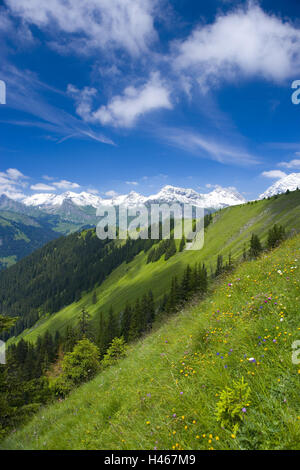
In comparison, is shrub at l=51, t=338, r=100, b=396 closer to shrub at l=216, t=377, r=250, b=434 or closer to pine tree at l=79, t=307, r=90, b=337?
pine tree at l=79, t=307, r=90, b=337

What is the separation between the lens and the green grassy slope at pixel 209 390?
3.25 metres

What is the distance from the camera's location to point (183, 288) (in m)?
58.8

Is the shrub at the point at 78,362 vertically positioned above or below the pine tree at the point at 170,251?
below

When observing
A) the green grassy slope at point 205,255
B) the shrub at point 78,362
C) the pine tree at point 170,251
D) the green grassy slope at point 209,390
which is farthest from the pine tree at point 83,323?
the pine tree at point 170,251

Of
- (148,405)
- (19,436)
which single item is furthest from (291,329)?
(19,436)

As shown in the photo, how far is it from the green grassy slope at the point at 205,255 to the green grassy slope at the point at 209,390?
311ft

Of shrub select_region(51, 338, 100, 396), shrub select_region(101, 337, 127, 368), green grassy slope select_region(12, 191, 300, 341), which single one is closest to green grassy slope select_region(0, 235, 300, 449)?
shrub select_region(101, 337, 127, 368)

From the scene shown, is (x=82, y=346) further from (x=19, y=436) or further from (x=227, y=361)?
(x=227, y=361)

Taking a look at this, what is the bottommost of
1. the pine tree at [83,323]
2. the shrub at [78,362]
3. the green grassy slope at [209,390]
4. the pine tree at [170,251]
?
the pine tree at [83,323]

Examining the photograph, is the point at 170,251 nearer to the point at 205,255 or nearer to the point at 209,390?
the point at 205,255

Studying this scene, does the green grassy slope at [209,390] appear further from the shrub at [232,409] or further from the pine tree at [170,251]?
the pine tree at [170,251]

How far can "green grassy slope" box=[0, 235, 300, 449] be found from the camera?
3.25 metres

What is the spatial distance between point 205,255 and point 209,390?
130 m

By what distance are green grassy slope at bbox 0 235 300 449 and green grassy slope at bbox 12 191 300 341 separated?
94799 mm
